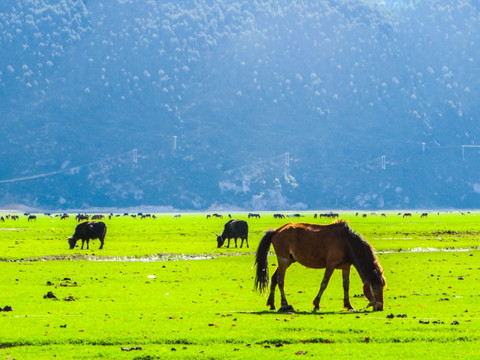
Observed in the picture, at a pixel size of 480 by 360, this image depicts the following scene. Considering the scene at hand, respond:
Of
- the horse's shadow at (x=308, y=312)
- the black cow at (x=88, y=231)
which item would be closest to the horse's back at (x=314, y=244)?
the horse's shadow at (x=308, y=312)

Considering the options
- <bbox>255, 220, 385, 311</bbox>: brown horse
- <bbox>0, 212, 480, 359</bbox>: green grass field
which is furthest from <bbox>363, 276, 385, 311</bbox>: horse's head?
<bbox>0, 212, 480, 359</bbox>: green grass field

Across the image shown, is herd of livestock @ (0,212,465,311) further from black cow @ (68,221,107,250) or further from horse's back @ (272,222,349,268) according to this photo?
black cow @ (68,221,107,250)

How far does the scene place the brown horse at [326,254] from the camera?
23.2 meters

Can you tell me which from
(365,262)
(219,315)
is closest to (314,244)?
(365,262)

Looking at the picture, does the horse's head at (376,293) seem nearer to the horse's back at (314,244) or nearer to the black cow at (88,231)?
the horse's back at (314,244)

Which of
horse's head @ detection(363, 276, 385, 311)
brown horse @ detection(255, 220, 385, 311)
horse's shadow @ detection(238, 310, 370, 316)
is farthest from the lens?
brown horse @ detection(255, 220, 385, 311)

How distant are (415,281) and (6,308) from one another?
54.8 feet

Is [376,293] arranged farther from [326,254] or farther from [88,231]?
[88,231]

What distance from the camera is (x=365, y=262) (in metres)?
23.2

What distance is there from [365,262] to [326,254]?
46.6 inches

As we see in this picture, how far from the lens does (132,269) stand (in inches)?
1612

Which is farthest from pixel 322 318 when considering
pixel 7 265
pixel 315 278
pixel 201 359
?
pixel 7 265

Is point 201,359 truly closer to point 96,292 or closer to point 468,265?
point 96,292

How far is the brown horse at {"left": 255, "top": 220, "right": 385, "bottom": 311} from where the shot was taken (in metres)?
23.2
